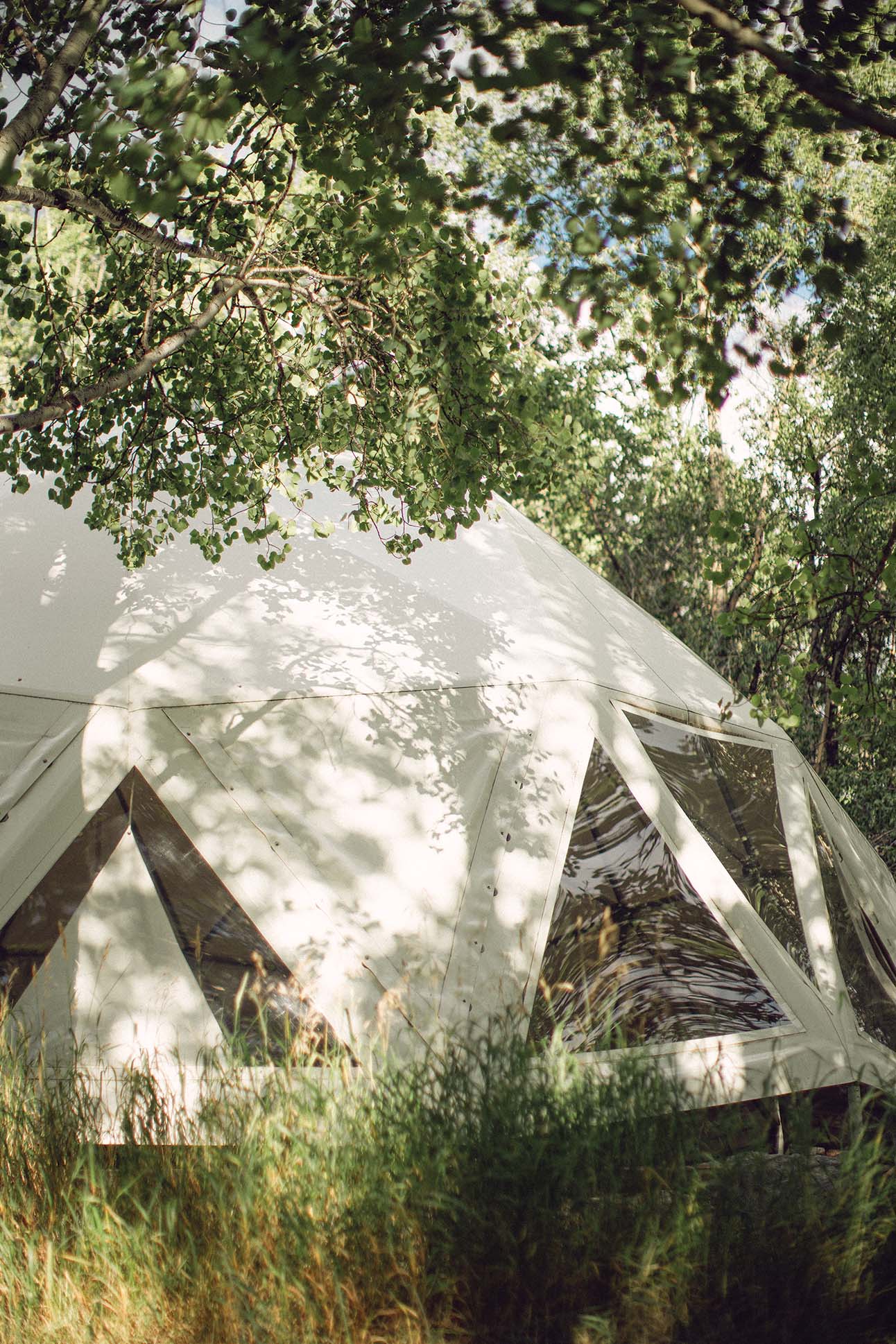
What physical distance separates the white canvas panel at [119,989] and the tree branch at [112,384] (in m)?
2.20

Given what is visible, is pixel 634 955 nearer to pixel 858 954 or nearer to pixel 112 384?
pixel 858 954

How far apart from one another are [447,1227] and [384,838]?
8.70ft

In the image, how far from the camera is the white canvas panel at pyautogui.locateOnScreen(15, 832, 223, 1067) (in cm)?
480

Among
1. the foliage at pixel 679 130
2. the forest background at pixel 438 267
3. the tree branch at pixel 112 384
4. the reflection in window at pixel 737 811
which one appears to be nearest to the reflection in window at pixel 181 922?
the forest background at pixel 438 267

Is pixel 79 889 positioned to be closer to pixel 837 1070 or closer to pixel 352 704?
pixel 352 704

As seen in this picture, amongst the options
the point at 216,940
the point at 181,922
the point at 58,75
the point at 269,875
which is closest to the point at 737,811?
the point at 269,875

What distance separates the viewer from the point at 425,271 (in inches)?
229

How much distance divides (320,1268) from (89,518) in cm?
473

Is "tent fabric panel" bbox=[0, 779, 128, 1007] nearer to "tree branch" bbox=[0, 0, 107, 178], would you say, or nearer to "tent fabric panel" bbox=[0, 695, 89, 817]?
"tent fabric panel" bbox=[0, 695, 89, 817]

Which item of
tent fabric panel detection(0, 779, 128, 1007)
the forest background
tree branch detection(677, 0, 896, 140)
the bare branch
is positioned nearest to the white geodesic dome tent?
tent fabric panel detection(0, 779, 128, 1007)

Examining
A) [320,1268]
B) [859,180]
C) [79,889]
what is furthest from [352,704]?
[859,180]

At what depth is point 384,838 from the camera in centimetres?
554

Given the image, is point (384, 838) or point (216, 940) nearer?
point (216, 940)

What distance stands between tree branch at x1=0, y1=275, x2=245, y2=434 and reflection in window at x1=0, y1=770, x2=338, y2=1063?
184cm
